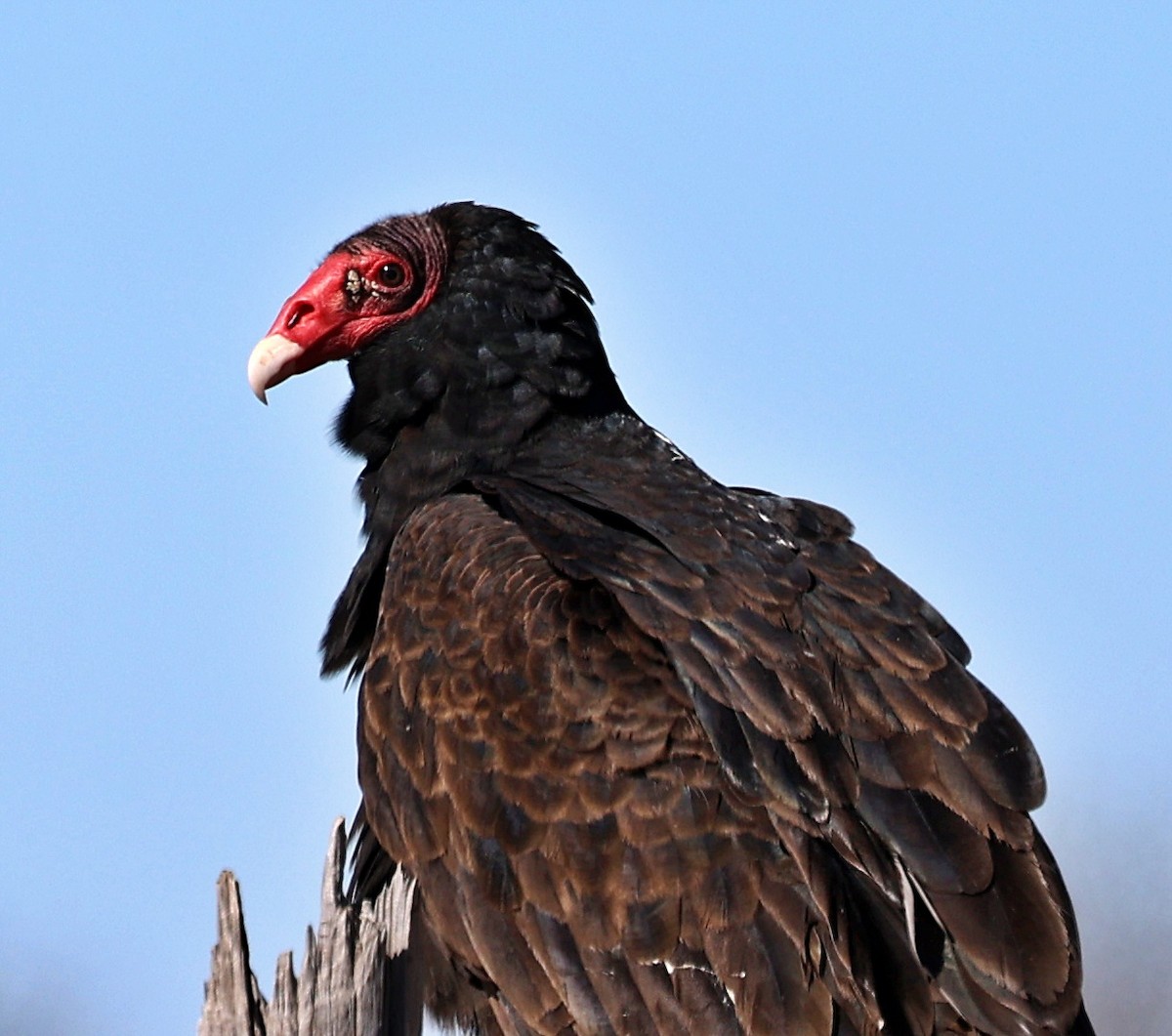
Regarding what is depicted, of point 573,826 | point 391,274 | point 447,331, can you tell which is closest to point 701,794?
point 573,826

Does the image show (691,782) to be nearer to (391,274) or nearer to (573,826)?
(573,826)

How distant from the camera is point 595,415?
5559 millimetres

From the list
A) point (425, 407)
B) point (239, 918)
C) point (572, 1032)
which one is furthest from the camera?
point (425, 407)

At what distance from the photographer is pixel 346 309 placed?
5.75 metres

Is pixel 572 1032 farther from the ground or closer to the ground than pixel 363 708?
closer to the ground

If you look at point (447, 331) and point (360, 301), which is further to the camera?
point (360, 301)

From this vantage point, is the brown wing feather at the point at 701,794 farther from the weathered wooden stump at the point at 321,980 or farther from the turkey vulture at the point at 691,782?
the weathered wooden stump at the point at 321,980

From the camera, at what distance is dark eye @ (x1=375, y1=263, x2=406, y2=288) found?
18.7ft

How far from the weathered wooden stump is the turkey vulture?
337 mm

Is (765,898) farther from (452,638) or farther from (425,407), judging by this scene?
(425,407)

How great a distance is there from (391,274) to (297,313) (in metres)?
0.30

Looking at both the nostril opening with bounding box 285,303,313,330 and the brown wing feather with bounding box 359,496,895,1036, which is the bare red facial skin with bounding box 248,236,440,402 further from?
the brown wing feather with bounding box 359,496,895,1036

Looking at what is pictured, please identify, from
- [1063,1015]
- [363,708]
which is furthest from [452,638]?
[1063,1015]

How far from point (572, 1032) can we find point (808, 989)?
0.57m
